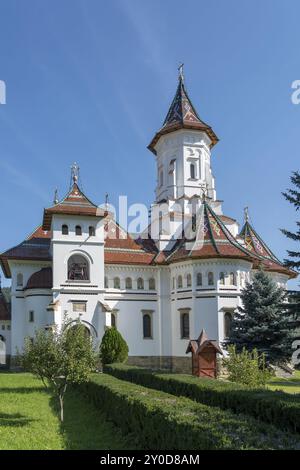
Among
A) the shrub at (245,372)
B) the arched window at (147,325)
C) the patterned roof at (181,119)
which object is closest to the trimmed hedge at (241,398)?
the shrub at (245,372)

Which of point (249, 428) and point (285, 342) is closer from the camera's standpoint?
point (249, 428)

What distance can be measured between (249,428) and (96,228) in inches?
1161

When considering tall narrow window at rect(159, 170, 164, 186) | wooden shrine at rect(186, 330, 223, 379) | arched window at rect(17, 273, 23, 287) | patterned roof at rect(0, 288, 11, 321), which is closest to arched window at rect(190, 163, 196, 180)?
tall narrow window at rect(159, 170, 164, 186)

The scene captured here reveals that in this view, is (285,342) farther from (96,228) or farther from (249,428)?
(249,428)

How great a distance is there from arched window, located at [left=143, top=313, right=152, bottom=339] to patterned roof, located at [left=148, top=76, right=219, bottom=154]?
54.7 feet

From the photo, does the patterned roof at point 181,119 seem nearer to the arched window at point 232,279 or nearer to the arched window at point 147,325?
the arched window at point 232,279

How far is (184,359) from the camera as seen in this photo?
38.6 meters

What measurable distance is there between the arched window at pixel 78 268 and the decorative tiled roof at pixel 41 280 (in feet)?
5.52

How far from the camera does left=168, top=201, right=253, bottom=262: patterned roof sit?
37.7 m

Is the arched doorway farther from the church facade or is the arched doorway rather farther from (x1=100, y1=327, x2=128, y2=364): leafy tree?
(x1=100, y1=327, x2=128, y2=364): leafy tree

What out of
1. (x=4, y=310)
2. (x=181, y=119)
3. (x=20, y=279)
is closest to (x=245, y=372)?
(x=20, y=279)

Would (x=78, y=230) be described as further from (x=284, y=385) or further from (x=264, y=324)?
(x=284, y=385)

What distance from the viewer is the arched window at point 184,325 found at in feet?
127
